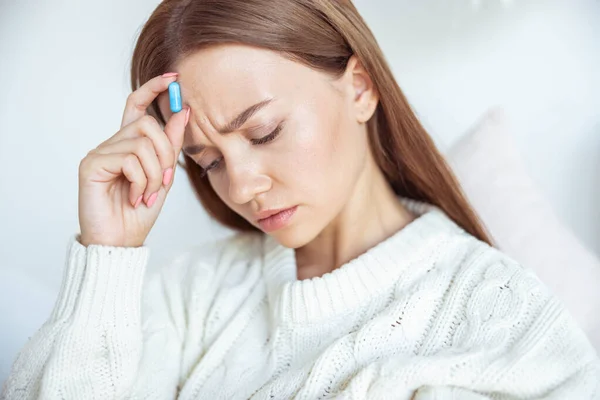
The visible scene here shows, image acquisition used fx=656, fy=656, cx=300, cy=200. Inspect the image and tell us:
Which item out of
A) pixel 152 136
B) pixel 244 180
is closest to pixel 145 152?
pixel 152 136

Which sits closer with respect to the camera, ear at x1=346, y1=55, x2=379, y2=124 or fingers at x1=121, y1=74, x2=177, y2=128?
fingers at x1=121, y1=74, x2=177, y2=128

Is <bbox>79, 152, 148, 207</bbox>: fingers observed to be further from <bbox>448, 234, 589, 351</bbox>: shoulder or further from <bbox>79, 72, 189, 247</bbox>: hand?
<bbox>448, 234, 589, 351</bbox>: shoulder

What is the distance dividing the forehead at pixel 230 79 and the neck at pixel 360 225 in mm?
338

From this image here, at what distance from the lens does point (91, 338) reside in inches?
47.4

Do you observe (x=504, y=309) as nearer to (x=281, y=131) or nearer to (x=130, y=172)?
(x=281, y=131)

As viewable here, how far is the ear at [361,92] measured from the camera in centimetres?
136

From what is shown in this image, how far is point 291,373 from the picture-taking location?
1.22 m

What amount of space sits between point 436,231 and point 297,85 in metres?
0.42

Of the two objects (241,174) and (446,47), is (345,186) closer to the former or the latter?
(241,174)

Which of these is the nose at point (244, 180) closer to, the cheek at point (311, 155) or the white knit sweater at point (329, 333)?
the cheek at point (311, 155)

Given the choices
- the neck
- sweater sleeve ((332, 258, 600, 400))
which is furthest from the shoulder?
the neck

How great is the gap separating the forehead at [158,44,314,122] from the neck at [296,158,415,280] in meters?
0.34

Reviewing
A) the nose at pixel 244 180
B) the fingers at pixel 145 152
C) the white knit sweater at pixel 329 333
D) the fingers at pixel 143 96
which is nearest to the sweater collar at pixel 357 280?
the white knit sweater at pixel 329 333

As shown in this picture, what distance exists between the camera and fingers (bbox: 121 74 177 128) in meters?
1.22
